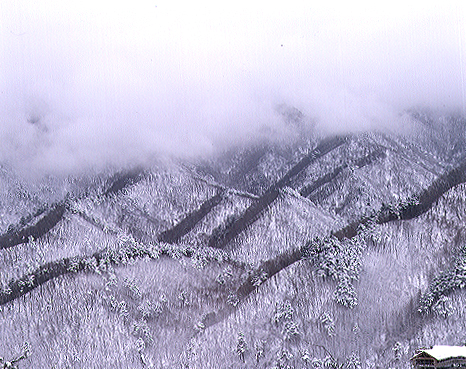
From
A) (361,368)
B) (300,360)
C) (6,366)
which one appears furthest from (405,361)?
(6,366)

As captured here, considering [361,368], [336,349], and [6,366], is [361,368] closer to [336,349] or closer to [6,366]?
[336,349]

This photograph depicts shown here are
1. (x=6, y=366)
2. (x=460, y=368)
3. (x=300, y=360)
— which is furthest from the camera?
(x=300, y=360)

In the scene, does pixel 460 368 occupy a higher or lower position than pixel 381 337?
lower

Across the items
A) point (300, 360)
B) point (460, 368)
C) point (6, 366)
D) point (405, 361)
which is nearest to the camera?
point (6, 366)

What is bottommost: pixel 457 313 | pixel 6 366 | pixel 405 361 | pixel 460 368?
pixel 6 366

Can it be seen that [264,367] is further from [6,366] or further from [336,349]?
[6,366]

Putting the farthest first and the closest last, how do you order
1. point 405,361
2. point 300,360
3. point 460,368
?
point 300,360, point 405,361, point 460,368

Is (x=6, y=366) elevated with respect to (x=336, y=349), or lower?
lower

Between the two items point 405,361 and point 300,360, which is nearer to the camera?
point 405,361

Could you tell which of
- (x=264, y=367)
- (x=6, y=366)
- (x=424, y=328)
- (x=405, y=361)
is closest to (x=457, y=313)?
(x=424, y=328)
